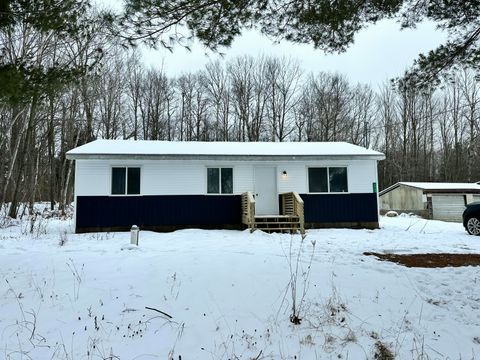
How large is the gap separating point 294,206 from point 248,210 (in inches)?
64.4

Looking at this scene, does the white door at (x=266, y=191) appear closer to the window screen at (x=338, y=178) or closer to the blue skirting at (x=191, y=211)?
the blue skirting at (x=191, y=211)

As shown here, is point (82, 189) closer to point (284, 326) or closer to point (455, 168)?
point (284, 326)

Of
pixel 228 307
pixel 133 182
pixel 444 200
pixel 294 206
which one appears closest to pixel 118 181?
pixel 133 182

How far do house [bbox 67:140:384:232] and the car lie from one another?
2879 mm

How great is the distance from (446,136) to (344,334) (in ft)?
104

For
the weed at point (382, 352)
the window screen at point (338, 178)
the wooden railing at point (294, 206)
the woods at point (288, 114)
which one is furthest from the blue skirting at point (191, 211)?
the woods at point (288, 114)

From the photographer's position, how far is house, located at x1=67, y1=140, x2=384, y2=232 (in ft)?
38.2

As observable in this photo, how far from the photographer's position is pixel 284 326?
3.83 meters

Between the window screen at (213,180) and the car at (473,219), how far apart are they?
8317 millimetres

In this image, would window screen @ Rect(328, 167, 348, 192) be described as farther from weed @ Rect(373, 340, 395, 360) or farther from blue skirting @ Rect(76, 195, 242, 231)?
weed @ Rect(373, 340, 395, 360)

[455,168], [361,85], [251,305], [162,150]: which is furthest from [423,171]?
[251,305]

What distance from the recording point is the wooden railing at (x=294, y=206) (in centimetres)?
1130

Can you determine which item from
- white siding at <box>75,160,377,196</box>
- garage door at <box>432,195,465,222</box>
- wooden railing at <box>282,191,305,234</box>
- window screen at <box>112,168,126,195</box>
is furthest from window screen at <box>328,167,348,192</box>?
garage door at <box>432,195,465,222</box>

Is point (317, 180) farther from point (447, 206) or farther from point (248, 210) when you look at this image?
point (447, 206)
